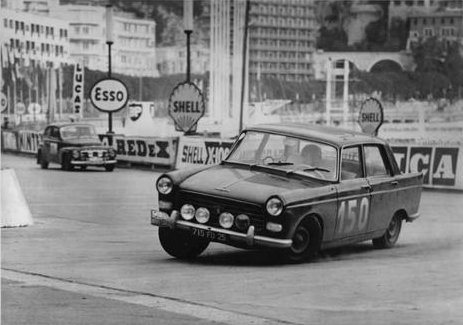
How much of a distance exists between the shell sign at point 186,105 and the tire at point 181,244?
7291mm

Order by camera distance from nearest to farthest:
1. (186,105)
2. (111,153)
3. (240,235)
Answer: (240,235) → (186,105) → (111,153)

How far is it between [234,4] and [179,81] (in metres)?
5.13

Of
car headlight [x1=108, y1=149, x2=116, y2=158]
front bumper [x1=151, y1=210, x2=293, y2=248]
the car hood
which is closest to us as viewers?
front bumper [x1=151, y1=210, x2=293, y2=248]

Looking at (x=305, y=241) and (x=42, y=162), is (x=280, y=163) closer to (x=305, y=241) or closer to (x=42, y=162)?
(x=305, y=241)

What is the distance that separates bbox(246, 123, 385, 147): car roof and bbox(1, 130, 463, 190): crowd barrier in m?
3.98

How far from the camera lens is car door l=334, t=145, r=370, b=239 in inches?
299

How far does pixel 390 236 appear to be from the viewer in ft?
27.5

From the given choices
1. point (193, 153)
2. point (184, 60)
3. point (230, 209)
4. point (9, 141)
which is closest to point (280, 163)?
point (230, 209)

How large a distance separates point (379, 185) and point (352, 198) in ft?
1.52

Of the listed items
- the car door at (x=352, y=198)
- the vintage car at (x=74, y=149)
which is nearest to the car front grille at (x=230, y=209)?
the car door at (x=352, y=198)

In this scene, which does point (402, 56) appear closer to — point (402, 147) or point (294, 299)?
point (294, 299)

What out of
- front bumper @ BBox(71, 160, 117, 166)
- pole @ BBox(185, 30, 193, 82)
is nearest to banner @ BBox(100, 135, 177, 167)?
front bumper @ BBox(71, 160, 117, 166)

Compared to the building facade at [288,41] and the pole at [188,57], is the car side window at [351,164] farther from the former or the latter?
the pole at [188,57]

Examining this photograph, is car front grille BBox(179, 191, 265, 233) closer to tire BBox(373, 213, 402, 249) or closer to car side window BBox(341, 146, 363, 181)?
car side window BBox(341, 146, 363, 181)
